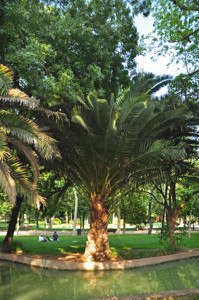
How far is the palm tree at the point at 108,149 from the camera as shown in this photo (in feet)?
37.5

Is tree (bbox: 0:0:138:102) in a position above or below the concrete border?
above

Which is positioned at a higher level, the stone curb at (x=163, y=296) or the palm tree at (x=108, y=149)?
the palm tree at (x=108, y=149)

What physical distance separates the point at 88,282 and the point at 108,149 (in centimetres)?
525

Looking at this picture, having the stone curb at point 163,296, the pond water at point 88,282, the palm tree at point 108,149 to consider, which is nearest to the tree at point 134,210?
the palm tree at point 108,149

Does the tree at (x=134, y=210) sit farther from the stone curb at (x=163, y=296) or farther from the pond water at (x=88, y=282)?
the stone curb at (x=163, y=296)

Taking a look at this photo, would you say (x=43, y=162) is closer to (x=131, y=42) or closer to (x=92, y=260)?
(x=92, y=260)

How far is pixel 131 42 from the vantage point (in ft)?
45.8

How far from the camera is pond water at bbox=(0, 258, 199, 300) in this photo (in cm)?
809

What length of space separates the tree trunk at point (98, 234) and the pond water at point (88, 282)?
163cm

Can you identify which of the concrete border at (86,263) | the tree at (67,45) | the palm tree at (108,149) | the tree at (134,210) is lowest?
the concrete border at (86,263)

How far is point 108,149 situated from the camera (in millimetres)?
12336

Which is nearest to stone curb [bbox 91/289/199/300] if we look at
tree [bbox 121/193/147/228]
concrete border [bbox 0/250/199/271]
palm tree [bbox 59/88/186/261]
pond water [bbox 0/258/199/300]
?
pond water [bbox 0/258/199/300]

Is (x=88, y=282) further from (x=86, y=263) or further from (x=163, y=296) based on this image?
(x=163, y=296)

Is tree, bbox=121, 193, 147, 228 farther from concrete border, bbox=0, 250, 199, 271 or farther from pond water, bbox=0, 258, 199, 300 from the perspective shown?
pond water, bbox=0, 258, 199, 300
